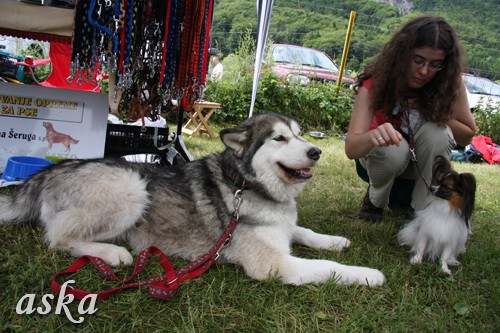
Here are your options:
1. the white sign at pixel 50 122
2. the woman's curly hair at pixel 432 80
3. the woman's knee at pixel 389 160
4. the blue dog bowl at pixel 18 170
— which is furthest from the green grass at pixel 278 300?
the white sign at pixel 50 122

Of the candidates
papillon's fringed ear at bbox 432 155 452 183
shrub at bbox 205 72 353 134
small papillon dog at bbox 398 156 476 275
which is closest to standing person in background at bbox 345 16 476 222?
papillon's fringed ear at bbox 432 155 452 183

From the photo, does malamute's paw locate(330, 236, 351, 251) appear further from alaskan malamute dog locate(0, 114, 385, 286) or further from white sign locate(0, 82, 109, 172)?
white sign locate(0, 82, 109, 172)

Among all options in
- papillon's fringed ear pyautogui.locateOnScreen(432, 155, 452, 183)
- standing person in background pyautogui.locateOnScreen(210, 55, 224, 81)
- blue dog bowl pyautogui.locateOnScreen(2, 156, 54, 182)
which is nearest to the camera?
papillon's fringed ear pyautogui.locateOnScreen(432, 155, 452, 183)

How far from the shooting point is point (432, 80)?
9.80ft

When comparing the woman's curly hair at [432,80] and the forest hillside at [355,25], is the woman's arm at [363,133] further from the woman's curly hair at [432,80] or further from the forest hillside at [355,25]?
the forest hillside at [355,25]

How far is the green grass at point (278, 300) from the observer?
1792 mm

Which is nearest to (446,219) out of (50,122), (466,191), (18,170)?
(466,191)

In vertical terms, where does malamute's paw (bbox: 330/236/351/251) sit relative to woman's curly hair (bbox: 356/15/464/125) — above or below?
below

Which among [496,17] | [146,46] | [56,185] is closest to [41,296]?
[56,185]

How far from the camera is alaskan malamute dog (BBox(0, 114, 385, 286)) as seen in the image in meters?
2.27

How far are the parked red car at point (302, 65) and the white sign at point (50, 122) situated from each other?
5.89 metres

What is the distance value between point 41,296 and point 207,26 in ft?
7.89

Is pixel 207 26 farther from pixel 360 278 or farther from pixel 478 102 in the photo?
pixel 478 102

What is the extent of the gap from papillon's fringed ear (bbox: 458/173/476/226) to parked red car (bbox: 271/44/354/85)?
6.77m
